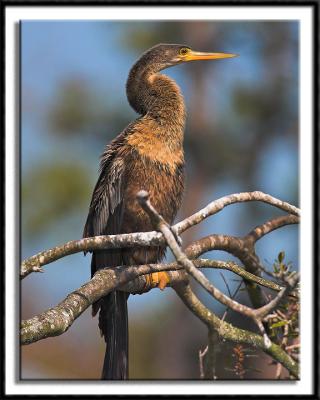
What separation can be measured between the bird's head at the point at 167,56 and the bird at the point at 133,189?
0.88ft

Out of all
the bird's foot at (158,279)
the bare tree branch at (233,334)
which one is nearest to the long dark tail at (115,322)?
the bird's foot at (158,279)

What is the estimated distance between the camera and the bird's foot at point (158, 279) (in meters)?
3.34

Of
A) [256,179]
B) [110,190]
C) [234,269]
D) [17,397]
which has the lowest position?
[17,397]

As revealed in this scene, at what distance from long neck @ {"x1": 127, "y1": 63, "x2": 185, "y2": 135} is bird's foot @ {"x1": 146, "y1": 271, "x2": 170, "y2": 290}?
2.36 feet

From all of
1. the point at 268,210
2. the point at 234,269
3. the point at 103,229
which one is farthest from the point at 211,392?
the point at 268,210

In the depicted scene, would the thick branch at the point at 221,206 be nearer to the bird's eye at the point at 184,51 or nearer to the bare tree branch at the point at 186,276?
the bare tree branch at the point at 186,276

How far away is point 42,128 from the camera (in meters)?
5.57

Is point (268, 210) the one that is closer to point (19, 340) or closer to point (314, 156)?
point (314, 156)

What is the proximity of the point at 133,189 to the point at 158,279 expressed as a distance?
45 centimetres

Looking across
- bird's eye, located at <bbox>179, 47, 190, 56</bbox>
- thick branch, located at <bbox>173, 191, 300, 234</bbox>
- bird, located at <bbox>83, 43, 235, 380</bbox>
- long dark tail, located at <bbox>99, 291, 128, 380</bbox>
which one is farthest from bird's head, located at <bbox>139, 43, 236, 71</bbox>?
long dark tail, located at <bbox>99, 291, 128, 380</bbox>

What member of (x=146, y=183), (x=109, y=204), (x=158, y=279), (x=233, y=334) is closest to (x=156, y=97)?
(x=146, y=183)

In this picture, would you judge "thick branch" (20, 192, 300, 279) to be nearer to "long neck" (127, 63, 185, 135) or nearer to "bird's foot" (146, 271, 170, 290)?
"bird's foot" (146, 271, 170, 290)

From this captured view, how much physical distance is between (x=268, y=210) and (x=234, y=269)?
2.53 m

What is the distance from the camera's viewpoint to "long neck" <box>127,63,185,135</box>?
3.60 meters
